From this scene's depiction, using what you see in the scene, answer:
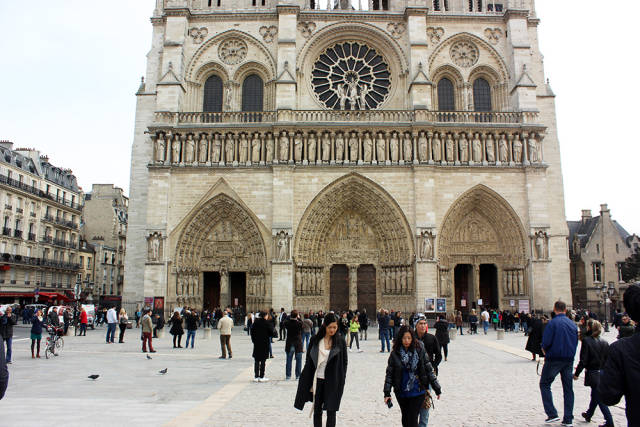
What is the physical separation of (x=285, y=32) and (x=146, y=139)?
912 cm

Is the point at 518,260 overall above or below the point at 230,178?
below

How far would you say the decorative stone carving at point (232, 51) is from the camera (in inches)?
1065

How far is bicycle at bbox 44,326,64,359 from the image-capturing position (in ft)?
41.2

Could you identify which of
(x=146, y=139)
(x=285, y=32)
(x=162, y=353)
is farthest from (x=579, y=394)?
(x=146, y=139)

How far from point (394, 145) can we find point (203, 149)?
361 inches

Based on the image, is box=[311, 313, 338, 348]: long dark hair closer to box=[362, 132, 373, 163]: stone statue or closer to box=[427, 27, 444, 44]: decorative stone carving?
box=[362, 132, 373, 163]: stone statue

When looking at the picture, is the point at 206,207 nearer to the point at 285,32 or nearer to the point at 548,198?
the point at 285,32

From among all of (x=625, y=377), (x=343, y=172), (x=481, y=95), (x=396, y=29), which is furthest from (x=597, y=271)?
(x=625, y=377)

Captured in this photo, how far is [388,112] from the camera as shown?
2508cm

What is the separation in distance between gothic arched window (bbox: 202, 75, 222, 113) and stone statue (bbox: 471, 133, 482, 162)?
42.7 feet

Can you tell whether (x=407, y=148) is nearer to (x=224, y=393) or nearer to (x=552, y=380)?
(x=224, y=393)

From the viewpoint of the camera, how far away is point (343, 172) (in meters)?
24.5

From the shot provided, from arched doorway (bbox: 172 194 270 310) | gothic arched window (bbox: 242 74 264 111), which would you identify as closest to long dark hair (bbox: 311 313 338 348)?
arched doorway (bbox: 172 194 270 310)

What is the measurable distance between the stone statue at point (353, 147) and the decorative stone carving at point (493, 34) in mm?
9385
